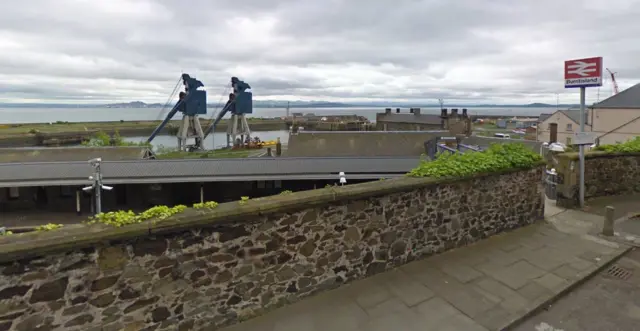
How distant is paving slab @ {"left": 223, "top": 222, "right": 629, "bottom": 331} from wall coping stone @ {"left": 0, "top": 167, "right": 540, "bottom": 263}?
137 cm

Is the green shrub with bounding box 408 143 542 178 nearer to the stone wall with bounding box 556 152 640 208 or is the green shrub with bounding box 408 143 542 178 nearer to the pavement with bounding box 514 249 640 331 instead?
the pavement with bounding box 514 249 640 331

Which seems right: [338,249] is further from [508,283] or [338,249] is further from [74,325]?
[74,325]

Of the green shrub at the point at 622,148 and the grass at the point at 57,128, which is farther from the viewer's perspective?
the grass at the point at 57,128

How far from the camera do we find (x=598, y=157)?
10406 mm

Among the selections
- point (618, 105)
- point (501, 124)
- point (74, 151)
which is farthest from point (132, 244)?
point (501, 124)

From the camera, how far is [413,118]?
5025cm

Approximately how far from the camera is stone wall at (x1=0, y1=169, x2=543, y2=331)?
136 inches

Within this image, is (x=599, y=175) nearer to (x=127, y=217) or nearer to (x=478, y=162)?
(x=478, y=162)

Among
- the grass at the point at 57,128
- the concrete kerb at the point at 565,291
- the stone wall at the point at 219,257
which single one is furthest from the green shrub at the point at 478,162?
the grass at the point at 57,128

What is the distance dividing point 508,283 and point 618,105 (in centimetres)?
3296

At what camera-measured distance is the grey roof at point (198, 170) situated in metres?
17.1

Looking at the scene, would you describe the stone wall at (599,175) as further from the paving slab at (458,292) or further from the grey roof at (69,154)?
the grey roof at (69,154)

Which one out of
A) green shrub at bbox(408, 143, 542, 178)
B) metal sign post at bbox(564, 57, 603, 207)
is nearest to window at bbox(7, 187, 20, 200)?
green shrub at bbox(408, 143, 542, 178)

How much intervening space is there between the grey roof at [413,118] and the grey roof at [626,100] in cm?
1655
